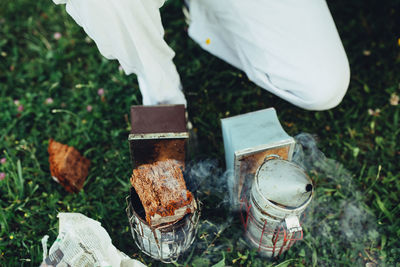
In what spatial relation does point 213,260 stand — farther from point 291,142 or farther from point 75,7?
point 75,7

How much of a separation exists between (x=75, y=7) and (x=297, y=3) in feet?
4.41

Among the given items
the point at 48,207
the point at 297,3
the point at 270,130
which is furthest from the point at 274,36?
the point at 48,207

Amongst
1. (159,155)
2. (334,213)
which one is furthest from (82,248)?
(334,213)

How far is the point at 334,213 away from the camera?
241 centimetres

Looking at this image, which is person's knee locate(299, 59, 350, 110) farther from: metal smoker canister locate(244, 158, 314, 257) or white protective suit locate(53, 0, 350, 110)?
metal smoker canister locate(244, 158, 314, 257)

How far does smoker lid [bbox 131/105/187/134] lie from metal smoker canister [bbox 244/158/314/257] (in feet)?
1.85

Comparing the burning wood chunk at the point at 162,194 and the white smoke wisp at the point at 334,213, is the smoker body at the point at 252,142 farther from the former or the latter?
the white smoke wisp at the point at 334,213

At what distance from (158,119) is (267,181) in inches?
29.7

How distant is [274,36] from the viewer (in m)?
2.32

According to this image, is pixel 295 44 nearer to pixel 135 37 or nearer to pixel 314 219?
pixel 135 37

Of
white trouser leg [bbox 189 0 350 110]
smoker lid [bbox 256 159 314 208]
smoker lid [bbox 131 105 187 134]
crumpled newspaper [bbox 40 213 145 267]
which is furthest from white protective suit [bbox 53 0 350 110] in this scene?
crumpled newspaper [bbox 40 213 145 267]

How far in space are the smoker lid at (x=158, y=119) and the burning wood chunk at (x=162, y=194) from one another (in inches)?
10.3

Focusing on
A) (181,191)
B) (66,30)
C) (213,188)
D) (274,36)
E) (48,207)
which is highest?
(66,30)

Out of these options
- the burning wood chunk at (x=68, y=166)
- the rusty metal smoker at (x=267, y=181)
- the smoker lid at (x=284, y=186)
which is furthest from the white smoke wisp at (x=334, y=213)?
the burning wood chunk at (x=68, y=166)
